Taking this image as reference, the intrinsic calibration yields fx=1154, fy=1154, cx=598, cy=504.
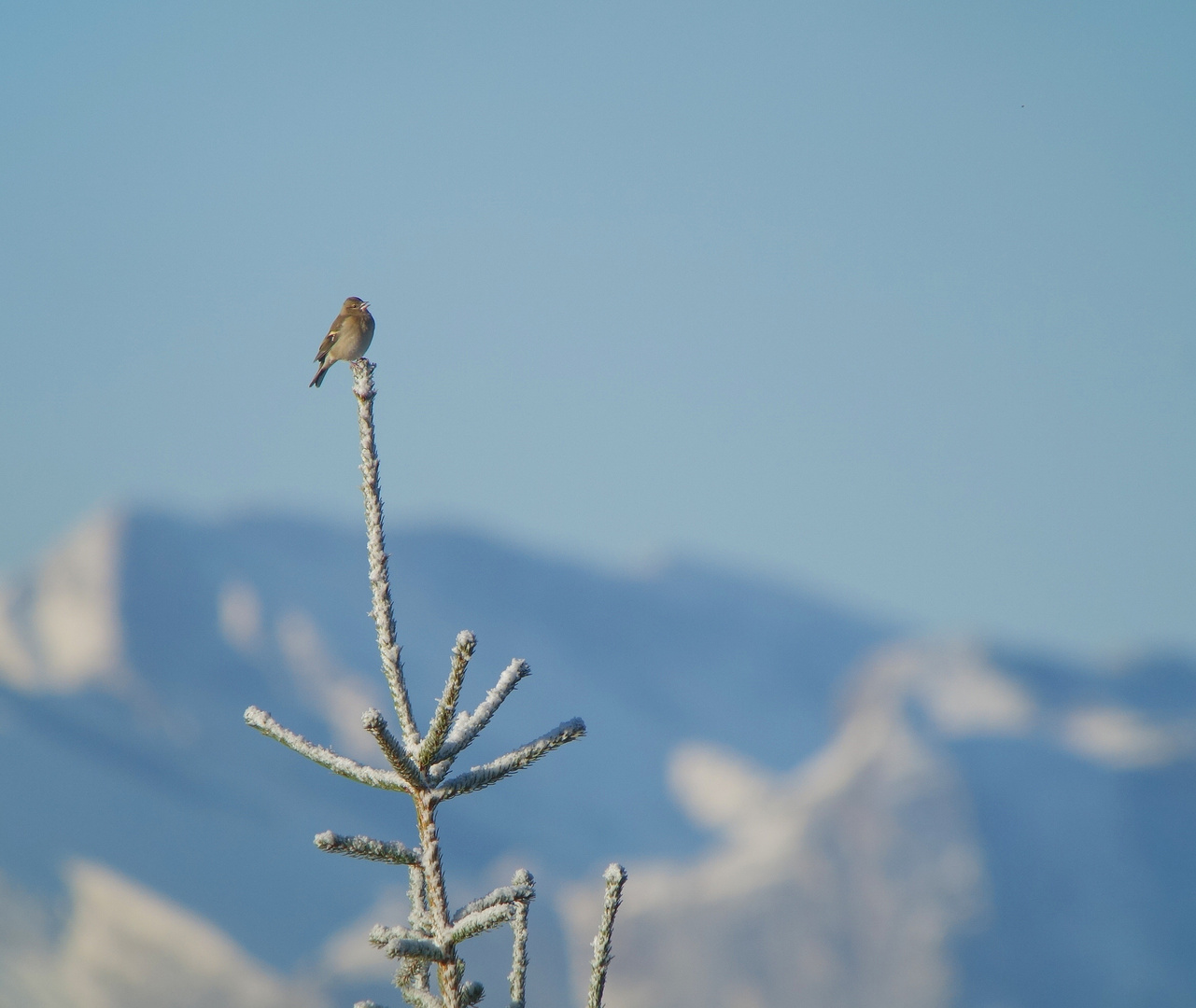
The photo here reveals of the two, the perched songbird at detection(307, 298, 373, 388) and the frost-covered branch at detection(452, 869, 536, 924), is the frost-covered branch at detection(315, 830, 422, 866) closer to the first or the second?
the frost-covered branch at detection(452, 869, 536, 924)

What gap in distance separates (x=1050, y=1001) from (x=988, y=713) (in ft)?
161

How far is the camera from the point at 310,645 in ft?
609

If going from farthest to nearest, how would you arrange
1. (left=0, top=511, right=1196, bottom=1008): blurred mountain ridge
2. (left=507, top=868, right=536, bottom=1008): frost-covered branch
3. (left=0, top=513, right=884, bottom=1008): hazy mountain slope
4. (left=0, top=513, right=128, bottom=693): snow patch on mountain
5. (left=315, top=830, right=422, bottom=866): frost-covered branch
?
(left=0, top=513, right=128, bottom=693): snow patch on mountain
(left=0, top=513, right=884, bottom=1008): hazy mountain slope
(left=0, top=511, right=1196, bottom=1008): blurred mountain ridge
(left=507, top=868, right=536, bottom=1008): frost-covered branch
(left=315, top=830, right=422, bottom=866): frost-covered branch

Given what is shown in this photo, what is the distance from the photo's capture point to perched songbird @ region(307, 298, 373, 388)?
1195 centimetres

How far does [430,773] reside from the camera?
177 inches

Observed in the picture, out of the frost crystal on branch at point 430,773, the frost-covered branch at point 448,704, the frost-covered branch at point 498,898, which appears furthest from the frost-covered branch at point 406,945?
the frost-covered branch at point 448,704

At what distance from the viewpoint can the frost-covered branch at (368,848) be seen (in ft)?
13.8

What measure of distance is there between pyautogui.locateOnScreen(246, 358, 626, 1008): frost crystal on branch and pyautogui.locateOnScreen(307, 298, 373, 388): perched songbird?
24.9ft

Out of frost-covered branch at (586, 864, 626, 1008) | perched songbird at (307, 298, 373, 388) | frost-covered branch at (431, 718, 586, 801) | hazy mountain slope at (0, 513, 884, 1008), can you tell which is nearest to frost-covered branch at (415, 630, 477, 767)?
frost-covered branch at (431, 718, 586, 801)

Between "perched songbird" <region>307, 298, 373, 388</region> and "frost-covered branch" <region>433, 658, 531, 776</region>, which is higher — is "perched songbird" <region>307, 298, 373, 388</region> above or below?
above

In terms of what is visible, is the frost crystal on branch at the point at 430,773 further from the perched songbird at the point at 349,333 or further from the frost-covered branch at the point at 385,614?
the perched songbird at the point at 349,333

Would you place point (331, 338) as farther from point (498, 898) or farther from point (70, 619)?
point (70, 619)

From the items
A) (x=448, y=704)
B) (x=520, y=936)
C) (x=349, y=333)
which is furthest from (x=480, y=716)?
(x=349, y=333)

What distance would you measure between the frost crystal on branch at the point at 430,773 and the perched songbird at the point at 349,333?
7.59m
